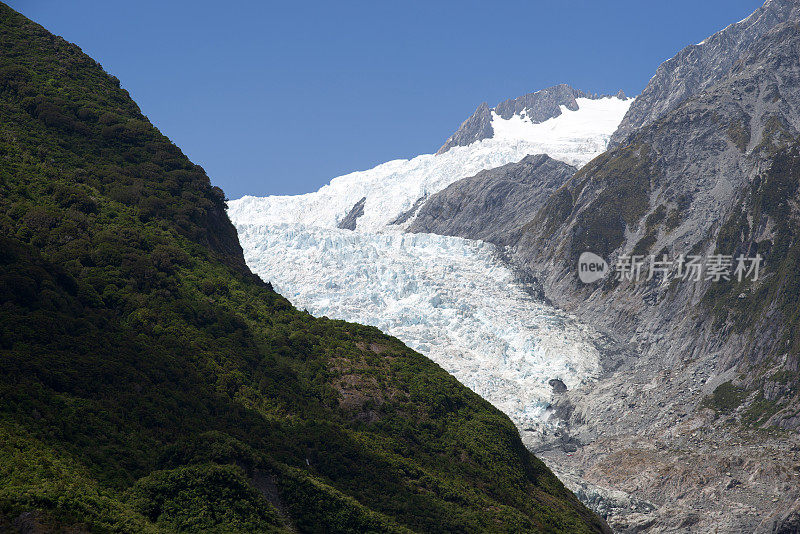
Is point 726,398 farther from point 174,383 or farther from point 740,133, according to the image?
point 740,133

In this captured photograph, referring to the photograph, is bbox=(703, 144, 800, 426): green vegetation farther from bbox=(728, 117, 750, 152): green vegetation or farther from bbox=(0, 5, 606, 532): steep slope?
bbox=(0, 5, 606, 532): steep slope

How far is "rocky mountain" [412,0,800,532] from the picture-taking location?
7088 cm

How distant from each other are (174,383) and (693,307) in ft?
291

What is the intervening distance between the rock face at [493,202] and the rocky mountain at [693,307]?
3.00 meters

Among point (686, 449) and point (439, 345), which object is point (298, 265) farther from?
point (686, 449)

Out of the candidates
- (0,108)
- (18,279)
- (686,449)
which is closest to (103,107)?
(0,108)

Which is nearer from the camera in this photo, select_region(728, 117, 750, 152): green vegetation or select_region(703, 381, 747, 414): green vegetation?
select_region(703, 381, 747, 414): green vegetation

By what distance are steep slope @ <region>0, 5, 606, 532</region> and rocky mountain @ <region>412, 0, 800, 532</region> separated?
2828 centimetres

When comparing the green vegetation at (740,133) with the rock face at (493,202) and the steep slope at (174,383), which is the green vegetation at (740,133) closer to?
the rock face at (493,202)

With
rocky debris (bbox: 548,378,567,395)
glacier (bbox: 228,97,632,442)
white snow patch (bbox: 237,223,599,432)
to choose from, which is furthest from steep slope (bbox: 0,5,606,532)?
rocky debris (bbox: 548,378,567,395)

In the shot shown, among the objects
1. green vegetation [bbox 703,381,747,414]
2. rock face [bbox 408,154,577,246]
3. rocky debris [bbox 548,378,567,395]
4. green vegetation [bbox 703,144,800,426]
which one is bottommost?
green vegetation [bbox 703,381,747,414]

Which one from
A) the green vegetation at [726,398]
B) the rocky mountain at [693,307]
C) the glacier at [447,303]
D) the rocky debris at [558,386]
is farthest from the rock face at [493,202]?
the green vegetation at [726,398]

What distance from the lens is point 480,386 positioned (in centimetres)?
9525

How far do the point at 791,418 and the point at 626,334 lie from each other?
126 ft
